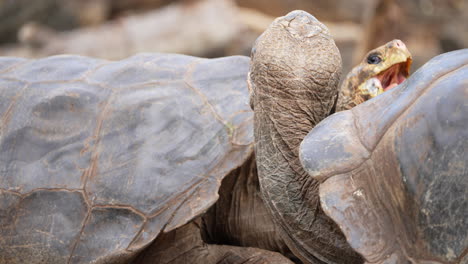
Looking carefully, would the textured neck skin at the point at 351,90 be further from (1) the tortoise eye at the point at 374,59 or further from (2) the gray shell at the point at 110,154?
(2) the gray shell at the point at 110,154

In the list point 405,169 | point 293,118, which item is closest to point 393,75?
point 293,118

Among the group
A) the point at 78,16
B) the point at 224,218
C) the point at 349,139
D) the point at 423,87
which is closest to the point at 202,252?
the point at 224,218

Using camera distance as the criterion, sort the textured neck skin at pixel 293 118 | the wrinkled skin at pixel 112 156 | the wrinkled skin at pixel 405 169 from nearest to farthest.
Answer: the wrinkled skin at pixel 405 169 < the textured neck skin at pixel 293 118 < the wrinkled skin at pixel 112 156

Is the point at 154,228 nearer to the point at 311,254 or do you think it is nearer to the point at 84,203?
the point at 84,203

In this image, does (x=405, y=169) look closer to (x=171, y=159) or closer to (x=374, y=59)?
(x=374, y=59)

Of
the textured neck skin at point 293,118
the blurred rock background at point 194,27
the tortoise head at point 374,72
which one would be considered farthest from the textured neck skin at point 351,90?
the blurred rock background at point 194,27
